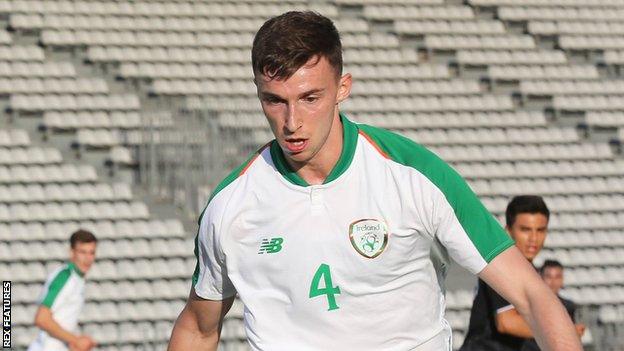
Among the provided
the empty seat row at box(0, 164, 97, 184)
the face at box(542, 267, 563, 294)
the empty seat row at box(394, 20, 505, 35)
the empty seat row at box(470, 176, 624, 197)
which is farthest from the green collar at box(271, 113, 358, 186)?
the empty seat row at box(394, 20, 505, 35)

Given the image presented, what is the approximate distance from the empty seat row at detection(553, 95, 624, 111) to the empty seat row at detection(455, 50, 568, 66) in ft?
2.25

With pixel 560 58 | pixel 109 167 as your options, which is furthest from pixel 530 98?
pixel 109 167

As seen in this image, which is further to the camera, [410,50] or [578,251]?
[410,50]

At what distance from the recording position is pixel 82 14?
15516 millimetres

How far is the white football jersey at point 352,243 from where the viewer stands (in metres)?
3.05

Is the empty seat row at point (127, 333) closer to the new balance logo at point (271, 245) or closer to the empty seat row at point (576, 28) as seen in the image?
the empty seat row at point (576, 28)

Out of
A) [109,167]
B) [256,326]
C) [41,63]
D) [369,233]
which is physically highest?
[41,63]

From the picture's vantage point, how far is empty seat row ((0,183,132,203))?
1329cm

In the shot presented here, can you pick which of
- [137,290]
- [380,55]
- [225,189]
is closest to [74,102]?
[137,290]

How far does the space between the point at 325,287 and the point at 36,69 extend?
1213 cm

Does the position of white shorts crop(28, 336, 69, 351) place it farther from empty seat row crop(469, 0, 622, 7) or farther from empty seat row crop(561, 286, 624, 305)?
empty seat row crop(469, 0, 622, 7)

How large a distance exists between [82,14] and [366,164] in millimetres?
12839

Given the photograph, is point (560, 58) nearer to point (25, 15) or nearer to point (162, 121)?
point (162, 121)

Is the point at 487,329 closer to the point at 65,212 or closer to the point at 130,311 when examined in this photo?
the point at 130,311
